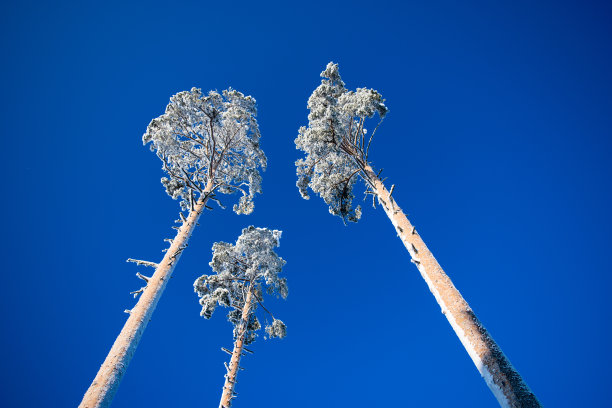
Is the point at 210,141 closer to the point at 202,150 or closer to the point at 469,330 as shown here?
the point at 202,150

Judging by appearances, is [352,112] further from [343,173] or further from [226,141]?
[226,141]

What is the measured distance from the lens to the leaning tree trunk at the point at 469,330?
438 cm

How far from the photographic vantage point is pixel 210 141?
12570 mm

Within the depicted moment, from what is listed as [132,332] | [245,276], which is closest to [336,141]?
[245,276]

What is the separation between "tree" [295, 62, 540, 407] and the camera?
4727mm

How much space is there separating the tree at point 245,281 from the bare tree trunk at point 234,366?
4 centimetres

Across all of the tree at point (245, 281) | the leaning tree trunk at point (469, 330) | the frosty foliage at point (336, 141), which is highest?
the frosty foliage at point (336, 141)

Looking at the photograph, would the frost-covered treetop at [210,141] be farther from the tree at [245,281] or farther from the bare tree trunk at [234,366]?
the bare tree trunk at [234,366]

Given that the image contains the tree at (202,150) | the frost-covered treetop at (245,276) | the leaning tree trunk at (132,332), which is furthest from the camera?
the frost-covered treetop at (245,276)

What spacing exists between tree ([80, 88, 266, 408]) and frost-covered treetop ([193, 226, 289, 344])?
231 cm

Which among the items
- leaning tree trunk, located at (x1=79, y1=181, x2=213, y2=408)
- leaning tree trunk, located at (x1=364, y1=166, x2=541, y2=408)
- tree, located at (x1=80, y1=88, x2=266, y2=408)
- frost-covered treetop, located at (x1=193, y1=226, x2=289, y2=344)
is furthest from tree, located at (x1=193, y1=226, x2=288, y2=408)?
leaning tree trunk, located at (x1=364, y1=166, x2=541, y2=408)

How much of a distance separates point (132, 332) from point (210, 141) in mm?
8800

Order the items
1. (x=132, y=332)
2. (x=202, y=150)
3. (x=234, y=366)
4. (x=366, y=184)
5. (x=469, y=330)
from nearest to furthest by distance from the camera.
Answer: (x=469, y=330) < (x=132, y=332) < (x=234, y=366) < (x=366, y=184) < (x=202, y=150)

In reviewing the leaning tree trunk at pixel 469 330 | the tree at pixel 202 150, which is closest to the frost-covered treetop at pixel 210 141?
the tree at pixel 202 150
